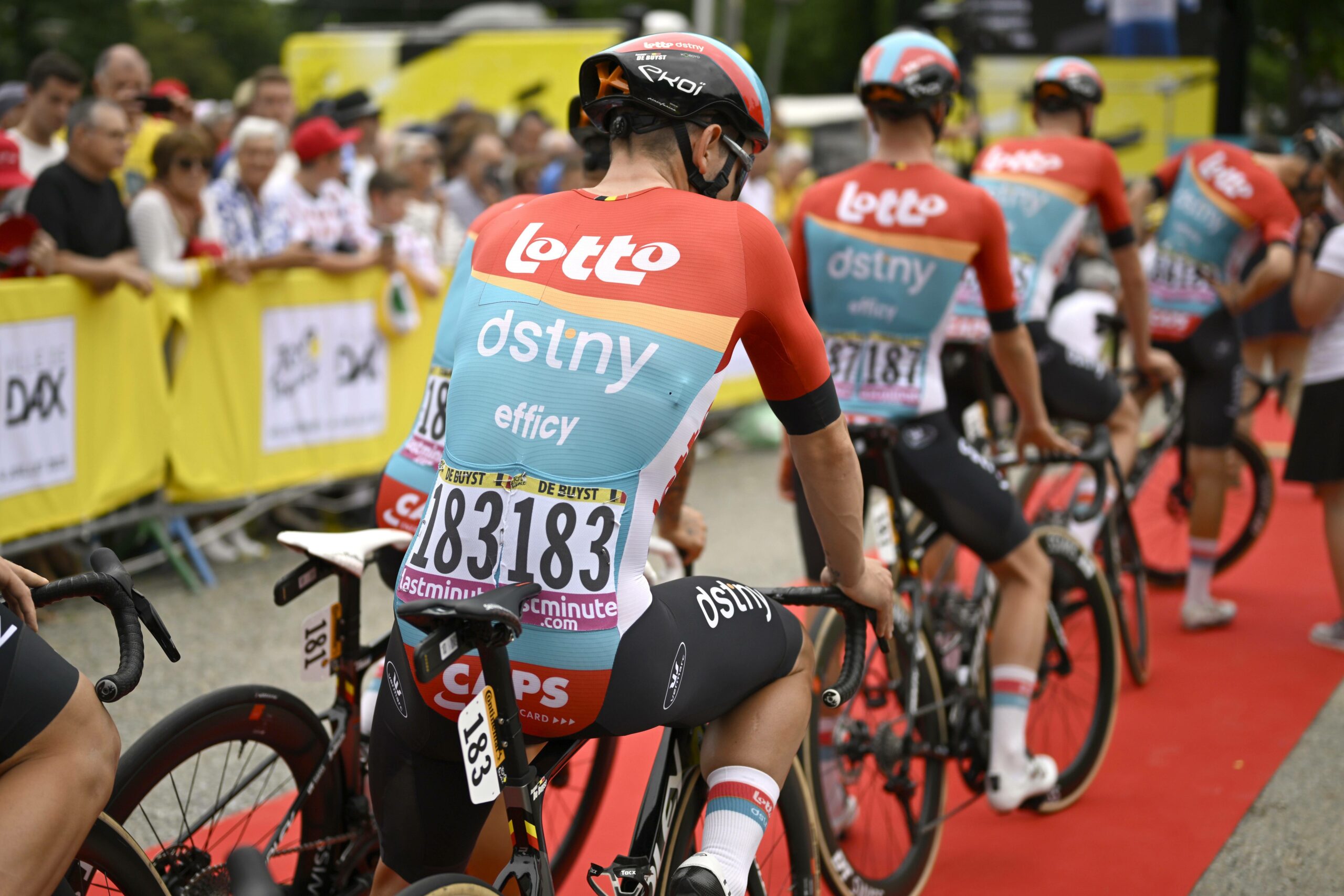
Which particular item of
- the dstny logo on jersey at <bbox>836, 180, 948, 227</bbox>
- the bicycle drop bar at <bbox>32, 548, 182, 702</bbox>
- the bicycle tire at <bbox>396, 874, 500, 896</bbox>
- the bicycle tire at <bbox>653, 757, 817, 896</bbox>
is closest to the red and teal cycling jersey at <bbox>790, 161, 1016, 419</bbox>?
the dstny logo on jersey at <bbox>836, 180, 948, 227</bbox>

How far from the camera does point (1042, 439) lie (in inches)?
165

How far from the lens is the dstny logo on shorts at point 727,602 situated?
2430mm

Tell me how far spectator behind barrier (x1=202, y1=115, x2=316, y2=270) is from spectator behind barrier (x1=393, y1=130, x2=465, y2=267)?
150 centimetres

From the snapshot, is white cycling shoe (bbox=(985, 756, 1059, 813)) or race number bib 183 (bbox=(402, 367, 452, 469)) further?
white cycling shoe (bbox=(985, 756, 1059, 813))

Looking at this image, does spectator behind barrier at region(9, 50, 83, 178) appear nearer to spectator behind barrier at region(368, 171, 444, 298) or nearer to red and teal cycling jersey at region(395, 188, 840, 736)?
spectator behind barrier at region(368, 171, 444, 298)

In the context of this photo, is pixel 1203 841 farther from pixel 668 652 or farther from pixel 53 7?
pixel 53 7

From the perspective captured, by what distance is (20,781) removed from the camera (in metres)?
1.92

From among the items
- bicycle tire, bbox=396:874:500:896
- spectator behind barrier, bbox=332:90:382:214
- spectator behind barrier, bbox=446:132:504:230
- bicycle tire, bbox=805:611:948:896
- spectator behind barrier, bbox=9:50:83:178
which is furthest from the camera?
spectator behind barrier, bbox=446:132:504:230

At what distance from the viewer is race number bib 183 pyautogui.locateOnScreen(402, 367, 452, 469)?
10.5ft

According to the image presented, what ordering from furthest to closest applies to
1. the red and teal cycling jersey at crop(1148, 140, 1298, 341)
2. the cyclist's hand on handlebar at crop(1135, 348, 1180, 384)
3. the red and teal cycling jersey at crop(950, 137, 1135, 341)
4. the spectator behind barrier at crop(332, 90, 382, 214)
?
the spectator behind barrier at crop(332, 90, 382, 214) < the red and teal cycling jersey at crop(1148, 140, 1298, 341) < the cyclist's hand on handlebar at crop(1135, 348, 1180, 384) < the red and teal cycling jersey at crop(950, 137, 1135, 341)

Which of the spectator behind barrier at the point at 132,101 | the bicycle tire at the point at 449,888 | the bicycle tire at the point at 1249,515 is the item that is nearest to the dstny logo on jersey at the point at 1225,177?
the bicycle tire at the point at 1249,515

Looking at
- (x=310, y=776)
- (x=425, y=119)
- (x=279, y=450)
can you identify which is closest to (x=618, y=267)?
(x=310, y=776)

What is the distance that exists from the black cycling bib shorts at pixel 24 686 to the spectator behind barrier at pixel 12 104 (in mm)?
6912

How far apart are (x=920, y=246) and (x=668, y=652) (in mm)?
1939
